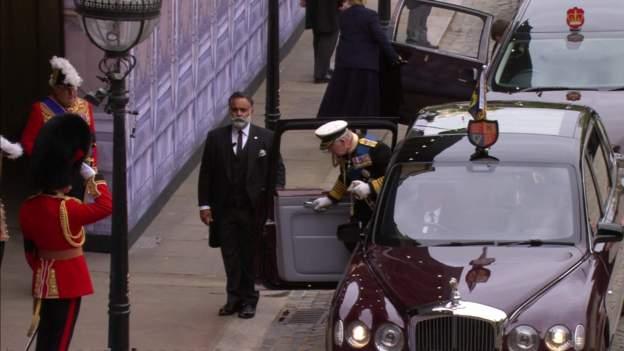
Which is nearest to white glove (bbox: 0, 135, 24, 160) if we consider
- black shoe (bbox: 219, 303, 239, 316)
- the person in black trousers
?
black shoe (bbox: 219, 303, 239, 316)

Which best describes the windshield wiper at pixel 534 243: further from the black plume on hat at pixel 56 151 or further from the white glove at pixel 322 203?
the black plume on hat at pixel 56 151

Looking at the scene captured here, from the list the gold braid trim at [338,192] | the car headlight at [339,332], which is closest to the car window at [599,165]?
the gold braid trim at [338,192]

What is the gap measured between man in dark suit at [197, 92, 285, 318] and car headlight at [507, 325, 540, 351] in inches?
136

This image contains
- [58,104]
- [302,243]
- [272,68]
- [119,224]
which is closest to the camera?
[119,224]

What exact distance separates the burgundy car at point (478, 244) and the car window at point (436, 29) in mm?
4995

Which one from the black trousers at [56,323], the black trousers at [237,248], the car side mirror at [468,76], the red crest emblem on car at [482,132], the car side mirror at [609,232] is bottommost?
the black trousers at [237,248]

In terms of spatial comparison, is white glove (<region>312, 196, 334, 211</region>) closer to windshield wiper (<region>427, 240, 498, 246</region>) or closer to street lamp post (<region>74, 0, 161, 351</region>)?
windshield wiper (<region>427, 240, 498, 246</region>)

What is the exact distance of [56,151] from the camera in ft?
30.6

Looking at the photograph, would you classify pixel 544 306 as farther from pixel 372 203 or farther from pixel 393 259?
pixel 372 203

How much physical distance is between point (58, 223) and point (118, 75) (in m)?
1.27

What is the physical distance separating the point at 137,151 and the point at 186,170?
2.13 m

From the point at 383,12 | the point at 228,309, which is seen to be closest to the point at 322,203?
the point at 228,309

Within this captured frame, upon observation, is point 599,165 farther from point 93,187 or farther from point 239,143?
point 93,187

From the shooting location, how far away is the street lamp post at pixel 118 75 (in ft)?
32.6
